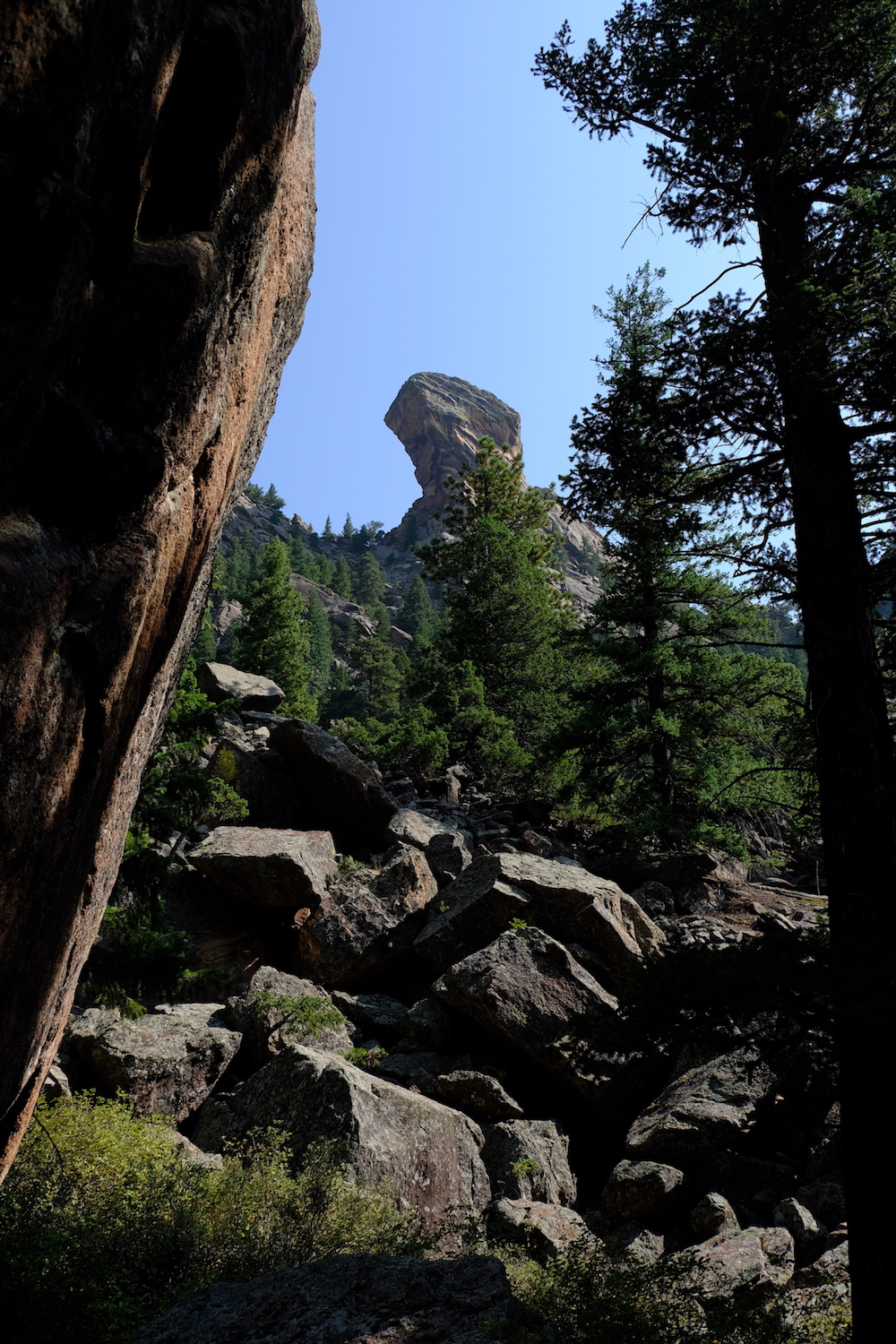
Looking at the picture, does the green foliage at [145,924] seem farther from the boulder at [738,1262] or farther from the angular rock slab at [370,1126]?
the boulder at [738,1262]

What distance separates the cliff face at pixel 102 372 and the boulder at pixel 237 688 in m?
18.7

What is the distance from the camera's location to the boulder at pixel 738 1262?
6.16 metres

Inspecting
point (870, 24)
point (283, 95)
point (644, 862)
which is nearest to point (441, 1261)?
point (283, 95)

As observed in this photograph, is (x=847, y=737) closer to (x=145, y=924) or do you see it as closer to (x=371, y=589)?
(x=145, y=924)

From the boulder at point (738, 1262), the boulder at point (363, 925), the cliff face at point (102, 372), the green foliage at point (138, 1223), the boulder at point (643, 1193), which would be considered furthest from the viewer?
the boulder at point (363, 925)

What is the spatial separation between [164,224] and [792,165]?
6473mm

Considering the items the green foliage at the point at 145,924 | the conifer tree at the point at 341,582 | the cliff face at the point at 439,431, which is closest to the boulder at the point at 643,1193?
the green foliage at the point at 145,924

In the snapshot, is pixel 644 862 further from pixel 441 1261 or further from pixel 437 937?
pixel 441 1261

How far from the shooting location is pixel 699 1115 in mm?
9258

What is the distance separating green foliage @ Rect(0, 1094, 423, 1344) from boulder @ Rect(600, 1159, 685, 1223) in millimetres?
2510

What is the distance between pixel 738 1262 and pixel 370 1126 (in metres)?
3.50

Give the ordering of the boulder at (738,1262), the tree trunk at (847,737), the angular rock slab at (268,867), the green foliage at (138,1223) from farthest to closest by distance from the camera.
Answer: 1. the angular rock slab at (268,867)
2. the boulder at (738,1262)
3. the green foliage at (138,1223)
4. the tree trunk at (847,737)

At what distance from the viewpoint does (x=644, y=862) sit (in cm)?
1723

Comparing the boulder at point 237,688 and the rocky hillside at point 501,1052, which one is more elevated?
the boulder at point 237,688
